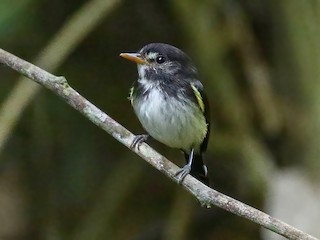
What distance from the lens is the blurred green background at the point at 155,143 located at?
14.3 feet

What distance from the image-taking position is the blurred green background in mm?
4367

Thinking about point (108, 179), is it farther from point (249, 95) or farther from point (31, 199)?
point (249, 95)

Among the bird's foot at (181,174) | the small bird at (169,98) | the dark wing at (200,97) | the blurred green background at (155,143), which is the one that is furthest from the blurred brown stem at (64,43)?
the bird's foot at (181,174)

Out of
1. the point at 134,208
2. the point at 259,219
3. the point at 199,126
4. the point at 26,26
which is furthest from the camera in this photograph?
the point at 134,208

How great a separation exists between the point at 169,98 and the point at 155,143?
5.49ft

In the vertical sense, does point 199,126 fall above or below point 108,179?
above

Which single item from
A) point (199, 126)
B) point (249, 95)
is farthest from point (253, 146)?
point (199, 126)

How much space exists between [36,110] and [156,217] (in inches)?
44.5

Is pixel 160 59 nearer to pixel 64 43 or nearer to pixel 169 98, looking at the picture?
pixel 169 98

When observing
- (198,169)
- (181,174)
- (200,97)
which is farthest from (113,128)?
(198,169)

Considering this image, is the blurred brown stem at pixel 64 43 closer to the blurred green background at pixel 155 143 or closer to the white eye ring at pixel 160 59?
the blurred green background at pixel 155 143

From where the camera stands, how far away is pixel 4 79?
188 inches

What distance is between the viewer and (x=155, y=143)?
202 inches

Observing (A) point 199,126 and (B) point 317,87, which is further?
(B) point 317,87
